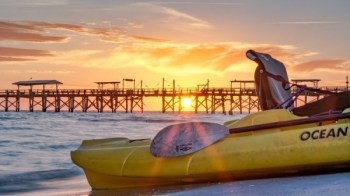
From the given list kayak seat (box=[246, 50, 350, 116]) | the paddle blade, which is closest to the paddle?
the paddle blade

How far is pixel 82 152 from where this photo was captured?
838 centimetres

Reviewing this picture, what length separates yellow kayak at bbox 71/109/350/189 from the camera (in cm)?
710

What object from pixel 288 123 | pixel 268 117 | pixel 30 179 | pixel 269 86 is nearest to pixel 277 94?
pixel 269 86

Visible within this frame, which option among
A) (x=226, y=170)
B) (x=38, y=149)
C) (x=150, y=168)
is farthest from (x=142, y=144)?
(x=38, y=149)

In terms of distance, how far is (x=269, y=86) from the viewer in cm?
889

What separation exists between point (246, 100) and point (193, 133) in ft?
280

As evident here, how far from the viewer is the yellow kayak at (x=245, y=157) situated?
279 inches

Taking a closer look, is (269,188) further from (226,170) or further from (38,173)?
(38,173)

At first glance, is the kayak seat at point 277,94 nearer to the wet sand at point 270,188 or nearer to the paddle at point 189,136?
the paddle at point 189,136

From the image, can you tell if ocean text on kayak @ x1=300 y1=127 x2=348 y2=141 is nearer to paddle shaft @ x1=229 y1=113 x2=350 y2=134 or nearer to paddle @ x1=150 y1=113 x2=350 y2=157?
paddle shaft @ x1=229 y1=113 x2=350 y2=134

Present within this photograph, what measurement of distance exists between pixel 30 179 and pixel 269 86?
4.92m

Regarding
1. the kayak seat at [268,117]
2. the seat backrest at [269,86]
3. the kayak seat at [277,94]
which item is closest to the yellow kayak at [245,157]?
the kayak seat at [268,117]

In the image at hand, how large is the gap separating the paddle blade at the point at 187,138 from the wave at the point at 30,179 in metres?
3.31

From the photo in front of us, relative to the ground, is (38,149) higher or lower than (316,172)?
lower
